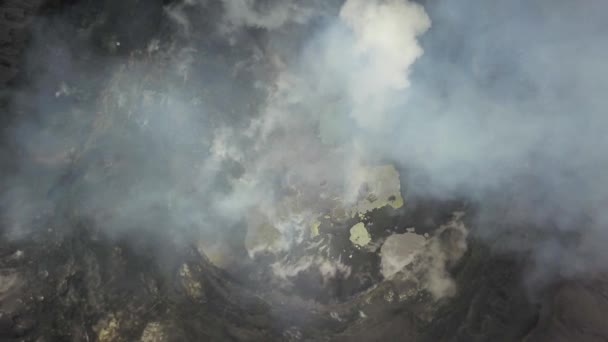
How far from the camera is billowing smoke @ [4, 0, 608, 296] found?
5891 millimetres

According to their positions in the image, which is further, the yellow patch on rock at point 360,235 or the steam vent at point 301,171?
the yellow patch on rock at point 360,235

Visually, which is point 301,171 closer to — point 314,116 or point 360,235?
point 314,116

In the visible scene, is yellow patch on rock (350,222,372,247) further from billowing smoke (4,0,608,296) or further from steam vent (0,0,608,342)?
billowing smoke (4,0,608,296)

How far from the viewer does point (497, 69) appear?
5965 millimetres

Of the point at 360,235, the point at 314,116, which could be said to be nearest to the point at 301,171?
the point at 314,116

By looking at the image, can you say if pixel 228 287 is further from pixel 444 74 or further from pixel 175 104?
pixel 444 74

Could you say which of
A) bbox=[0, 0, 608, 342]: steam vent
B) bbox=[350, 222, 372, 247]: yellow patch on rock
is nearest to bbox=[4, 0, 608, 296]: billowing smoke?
bbox=[0, 0, 608, 342]: steam vent

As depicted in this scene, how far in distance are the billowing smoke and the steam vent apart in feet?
0.10

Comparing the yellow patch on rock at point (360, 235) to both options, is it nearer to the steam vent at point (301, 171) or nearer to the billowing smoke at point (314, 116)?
the steam vent at point (301, 171)

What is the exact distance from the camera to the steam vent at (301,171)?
5965 millimetres

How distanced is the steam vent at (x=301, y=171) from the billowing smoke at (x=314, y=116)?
3 cm

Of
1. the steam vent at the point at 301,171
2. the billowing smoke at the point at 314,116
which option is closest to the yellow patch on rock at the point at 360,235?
the steam vent at the point at 301,171

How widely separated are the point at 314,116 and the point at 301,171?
0.91 meters

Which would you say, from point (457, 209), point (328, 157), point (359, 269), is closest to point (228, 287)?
point (359, 269)
